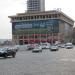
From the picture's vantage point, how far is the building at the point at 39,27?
18100 cm

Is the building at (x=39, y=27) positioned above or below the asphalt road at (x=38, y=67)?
above

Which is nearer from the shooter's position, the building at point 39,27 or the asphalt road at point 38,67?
the asphalt road at point 38,67

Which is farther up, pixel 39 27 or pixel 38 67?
pixel 39 27

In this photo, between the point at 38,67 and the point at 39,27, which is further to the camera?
the point at 39,27

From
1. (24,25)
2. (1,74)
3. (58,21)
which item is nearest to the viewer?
(1,74)

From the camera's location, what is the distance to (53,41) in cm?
18575

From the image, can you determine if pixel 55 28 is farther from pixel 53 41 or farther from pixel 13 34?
pixel 13 34

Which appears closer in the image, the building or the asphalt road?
the asphalt road

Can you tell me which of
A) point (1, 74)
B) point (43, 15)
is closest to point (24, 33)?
point (43, 15)

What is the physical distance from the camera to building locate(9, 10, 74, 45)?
7126 inches

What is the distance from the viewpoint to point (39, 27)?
A: 187m

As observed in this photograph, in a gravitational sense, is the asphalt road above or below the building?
below

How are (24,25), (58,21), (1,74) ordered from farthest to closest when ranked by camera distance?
(24,25)
(58,21)
(1,74)

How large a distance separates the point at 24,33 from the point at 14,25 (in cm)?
A: 913
